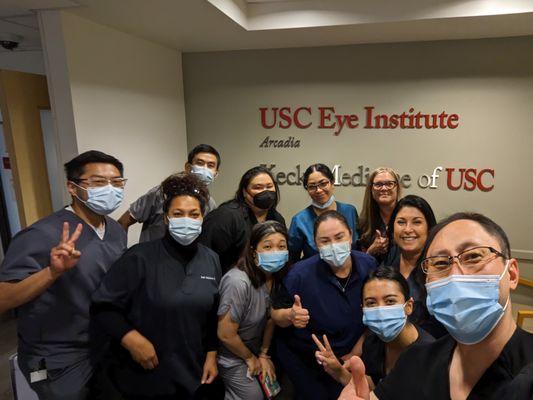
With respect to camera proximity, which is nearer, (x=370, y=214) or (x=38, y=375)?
(x=38, y=375)

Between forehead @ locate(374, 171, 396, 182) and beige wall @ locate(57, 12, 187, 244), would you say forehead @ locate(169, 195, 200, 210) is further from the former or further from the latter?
forehead @ locate(374, 171, 396, 182)

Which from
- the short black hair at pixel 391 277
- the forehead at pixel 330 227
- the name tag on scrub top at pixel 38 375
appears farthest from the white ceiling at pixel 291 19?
the name tag on scrub top at pixel 38 375

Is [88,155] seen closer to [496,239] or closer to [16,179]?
[16,179]

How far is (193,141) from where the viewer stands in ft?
13.0

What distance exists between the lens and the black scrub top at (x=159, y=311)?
1643 millimetres

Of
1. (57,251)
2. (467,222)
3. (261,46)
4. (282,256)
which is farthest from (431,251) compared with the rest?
(261,46)

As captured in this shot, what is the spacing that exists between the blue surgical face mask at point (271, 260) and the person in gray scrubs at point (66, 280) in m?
0.76

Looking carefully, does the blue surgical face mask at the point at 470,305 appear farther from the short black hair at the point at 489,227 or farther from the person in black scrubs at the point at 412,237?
the person in black scrubs at the point at 412,237

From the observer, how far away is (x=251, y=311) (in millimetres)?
1965

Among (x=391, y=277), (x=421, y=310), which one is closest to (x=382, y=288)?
(x=391, y=277)

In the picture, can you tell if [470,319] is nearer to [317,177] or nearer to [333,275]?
[333,275]

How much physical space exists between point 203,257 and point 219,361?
0.66 meters

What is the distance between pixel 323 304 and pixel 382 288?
39 centimetres

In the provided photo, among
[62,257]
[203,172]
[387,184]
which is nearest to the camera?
[62,257]
